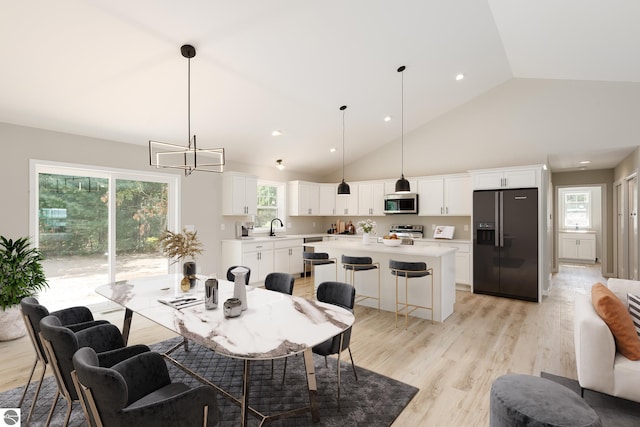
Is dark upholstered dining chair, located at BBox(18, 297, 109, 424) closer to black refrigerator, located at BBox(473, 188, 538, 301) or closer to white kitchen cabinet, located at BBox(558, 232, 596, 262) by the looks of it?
black refrigerator, located at BBox(473, 188, 538, 301)

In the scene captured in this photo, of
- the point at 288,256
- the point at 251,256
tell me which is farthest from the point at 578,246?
the point at 251,256

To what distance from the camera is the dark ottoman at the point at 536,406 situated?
1.53m

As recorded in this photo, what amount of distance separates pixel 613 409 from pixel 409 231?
182 inches

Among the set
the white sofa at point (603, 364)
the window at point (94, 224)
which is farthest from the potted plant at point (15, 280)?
the white sofa at point (603, 364)

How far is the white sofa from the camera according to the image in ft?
7.24

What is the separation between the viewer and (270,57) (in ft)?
12.0

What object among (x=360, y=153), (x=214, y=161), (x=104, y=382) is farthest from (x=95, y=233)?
(x=360, y=153)

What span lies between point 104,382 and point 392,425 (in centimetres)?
175

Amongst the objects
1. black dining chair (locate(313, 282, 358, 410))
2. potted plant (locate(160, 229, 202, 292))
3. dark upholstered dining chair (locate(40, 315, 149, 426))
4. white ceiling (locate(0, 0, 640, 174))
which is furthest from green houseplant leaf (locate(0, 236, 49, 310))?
black dining chair (locate(313, 282, 358, 410))

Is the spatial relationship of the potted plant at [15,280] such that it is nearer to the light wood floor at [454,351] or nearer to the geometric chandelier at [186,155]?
the light wood floor at [454,351]

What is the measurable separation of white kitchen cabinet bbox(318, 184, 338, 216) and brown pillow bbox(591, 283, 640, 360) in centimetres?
586

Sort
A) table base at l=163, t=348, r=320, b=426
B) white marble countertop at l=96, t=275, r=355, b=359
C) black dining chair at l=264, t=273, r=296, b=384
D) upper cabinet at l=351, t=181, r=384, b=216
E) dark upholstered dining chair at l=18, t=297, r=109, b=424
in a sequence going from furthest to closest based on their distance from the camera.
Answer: upper cabinet at l=351, t=181, r=384, b=216, black dining chair at l=264, t=273, r=296, b=384, dark upholstered dining chair at l=18, t=297, r=109, b=424, table base at l=163, t=348, r=320, b=426, white marble countertop at l=96, t=275, r=355, b=359

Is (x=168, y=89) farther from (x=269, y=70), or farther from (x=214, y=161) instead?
(x=214, y=161)

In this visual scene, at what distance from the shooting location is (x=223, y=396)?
7.92ft
